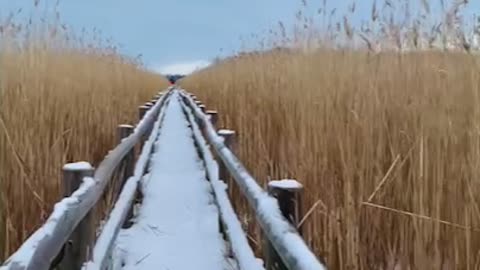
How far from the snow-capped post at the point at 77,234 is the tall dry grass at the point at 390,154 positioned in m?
0.74

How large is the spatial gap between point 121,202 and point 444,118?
1.57 metres

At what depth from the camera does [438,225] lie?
1.86 m

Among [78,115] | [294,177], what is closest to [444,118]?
[294,177]

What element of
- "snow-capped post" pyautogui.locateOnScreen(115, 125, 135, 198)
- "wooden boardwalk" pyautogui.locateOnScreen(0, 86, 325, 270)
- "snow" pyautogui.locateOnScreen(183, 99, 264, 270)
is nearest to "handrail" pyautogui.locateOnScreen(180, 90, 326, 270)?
"wooden boardwalk" pyautogui.locateOnScreen(0, 86, 325, 270)

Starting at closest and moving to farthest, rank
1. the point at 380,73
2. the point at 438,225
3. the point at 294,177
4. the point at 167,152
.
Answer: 1. the point at 438,225
2. the point at 380,73
3. the point at 294,177
4. the point at 167,152

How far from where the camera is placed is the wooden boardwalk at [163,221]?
1571mm

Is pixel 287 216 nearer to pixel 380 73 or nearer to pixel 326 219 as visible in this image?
pixel 326 219

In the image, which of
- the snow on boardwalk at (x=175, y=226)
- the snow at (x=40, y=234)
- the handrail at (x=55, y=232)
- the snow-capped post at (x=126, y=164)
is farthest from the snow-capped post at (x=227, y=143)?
the snow at (x=40, y=234)

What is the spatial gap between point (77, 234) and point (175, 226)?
1.60 metres

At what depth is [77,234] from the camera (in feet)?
6.97

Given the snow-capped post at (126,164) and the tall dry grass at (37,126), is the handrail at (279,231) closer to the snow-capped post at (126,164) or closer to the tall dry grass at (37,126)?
the tall dry grass at (37,126)

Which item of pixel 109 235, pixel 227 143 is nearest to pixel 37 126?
pixel 109 235

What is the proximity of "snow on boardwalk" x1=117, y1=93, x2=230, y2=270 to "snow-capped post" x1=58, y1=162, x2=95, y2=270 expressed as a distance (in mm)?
796

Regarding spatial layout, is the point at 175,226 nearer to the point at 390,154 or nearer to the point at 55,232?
the point at 390,154
